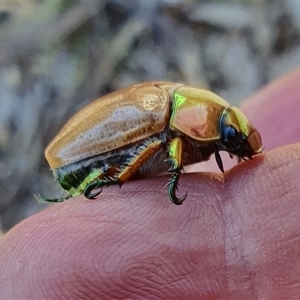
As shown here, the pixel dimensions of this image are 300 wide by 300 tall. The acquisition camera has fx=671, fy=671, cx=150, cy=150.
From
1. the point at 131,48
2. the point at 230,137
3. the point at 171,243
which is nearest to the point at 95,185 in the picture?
the point at 171,243

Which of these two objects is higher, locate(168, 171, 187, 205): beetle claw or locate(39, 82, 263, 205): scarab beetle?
locate(39, 82, 263, 205): scarab beetle

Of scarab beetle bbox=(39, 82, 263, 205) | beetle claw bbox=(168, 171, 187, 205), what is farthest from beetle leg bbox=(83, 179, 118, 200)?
beetle claw bbox=(168, 171, 187, 205)

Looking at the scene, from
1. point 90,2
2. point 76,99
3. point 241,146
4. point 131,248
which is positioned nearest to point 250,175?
point 241,146

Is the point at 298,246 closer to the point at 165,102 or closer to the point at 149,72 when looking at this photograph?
the point at 165,102

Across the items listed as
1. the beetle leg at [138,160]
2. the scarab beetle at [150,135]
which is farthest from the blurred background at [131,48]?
the beetle leg at [138,160]

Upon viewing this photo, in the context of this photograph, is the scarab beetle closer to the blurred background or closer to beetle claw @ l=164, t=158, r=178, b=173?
beetle claw @ l=164, t=158, r=178, b=173

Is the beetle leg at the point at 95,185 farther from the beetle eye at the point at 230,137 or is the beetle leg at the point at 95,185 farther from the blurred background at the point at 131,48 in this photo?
the blurred background at the point at 131,48

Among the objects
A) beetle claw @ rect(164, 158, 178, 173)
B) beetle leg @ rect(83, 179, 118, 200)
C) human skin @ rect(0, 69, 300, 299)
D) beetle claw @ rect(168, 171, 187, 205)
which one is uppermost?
beetle claw @ rect(164, 158, 178, 173)
